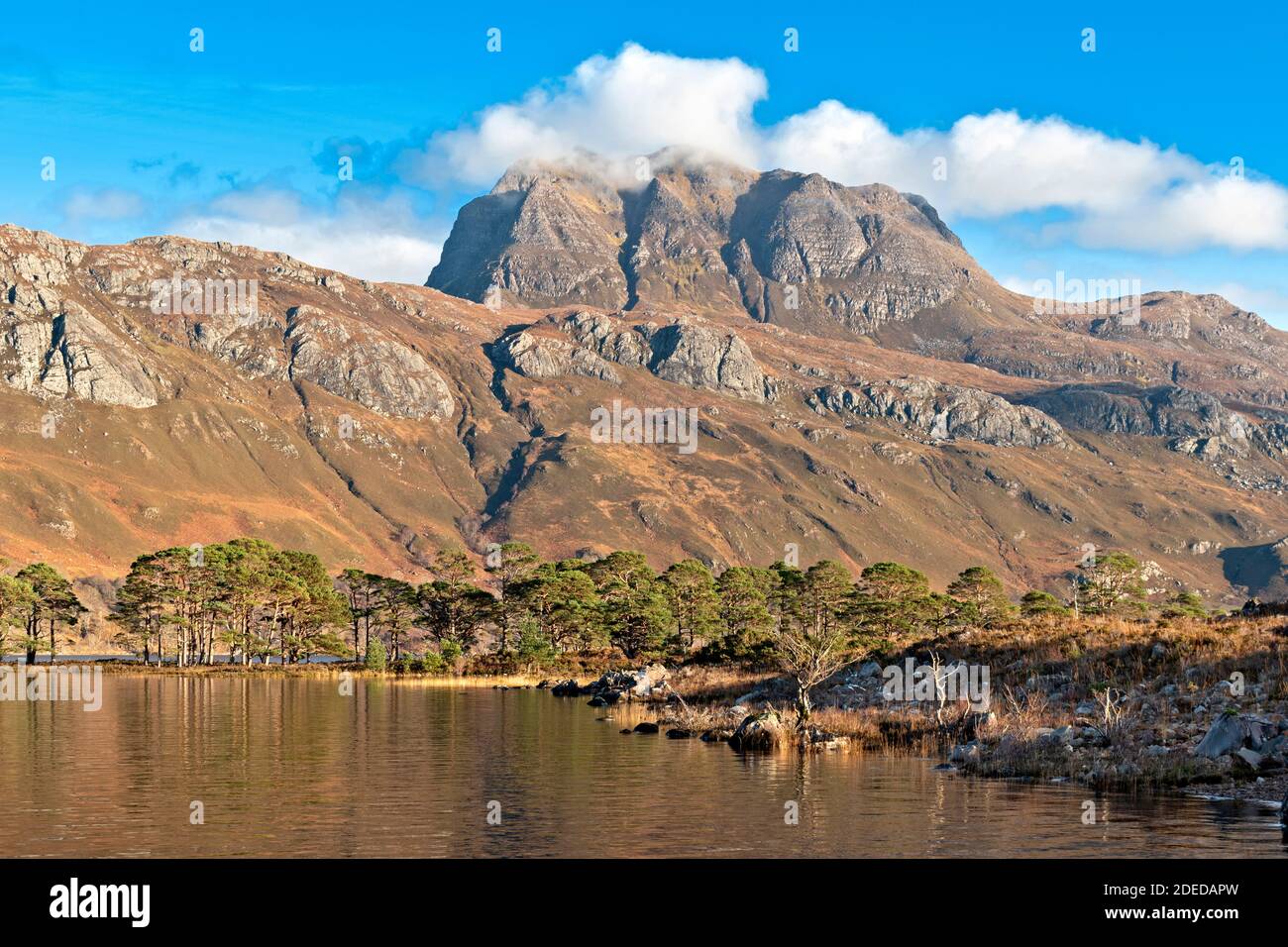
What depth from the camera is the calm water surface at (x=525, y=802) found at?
29.2m

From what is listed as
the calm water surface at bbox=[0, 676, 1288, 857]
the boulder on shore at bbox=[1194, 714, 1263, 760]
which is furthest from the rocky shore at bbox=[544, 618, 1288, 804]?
the calm water surface at bbox=[0, 676, 1288, 857]

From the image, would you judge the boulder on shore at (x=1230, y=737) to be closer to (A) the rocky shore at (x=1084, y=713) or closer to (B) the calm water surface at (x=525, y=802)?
(A) the rocky shore at (x=1084, y=713)

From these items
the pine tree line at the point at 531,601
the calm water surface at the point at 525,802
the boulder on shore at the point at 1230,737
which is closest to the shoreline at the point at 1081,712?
the boulder on shore at the point at 1230,737

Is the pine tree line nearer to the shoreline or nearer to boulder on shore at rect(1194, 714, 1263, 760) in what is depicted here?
the shoreline

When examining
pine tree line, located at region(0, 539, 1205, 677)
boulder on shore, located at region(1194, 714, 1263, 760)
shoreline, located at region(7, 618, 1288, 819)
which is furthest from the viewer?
pine tree line, located at region(0, 539, 1205, 677)

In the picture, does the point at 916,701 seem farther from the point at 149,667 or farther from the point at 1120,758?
the point at 149,667

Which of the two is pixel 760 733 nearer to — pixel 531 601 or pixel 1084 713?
pixel 1084 713

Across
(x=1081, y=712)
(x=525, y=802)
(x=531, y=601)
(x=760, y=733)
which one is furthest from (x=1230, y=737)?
(x=531, y=601)

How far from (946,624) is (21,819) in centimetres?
11869

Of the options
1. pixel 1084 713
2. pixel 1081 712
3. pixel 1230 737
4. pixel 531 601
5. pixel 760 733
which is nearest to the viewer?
pixel 1230 737

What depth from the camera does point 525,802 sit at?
37.3 m

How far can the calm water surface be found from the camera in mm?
29234
